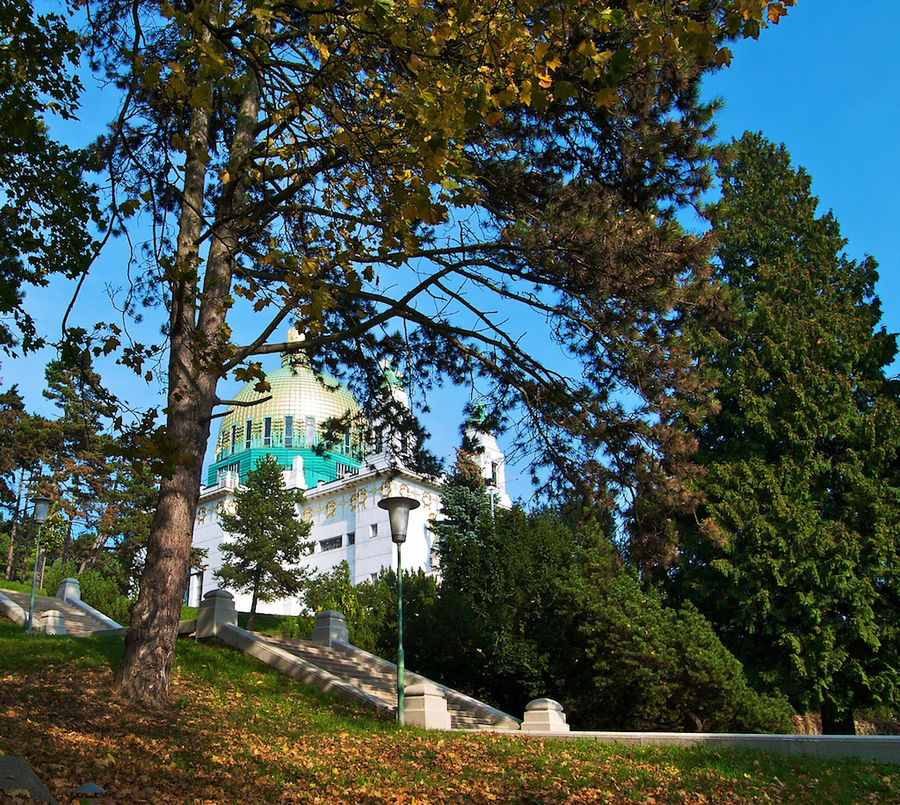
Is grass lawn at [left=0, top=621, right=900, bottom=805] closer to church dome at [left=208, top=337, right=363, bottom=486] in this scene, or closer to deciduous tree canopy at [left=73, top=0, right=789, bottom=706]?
deciduous tree canopy at [left=73, top=0, right=789, bottom=706]

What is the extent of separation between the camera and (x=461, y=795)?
714cm

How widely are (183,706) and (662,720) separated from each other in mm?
10107

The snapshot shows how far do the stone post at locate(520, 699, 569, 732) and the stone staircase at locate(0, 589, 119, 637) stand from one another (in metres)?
11.5

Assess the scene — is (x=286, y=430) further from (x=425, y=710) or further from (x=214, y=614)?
(x=425, y=710)

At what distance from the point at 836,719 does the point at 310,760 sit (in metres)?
17.0

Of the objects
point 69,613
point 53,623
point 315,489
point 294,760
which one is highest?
point 315,489

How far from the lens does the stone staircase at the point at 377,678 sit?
13.8 meters

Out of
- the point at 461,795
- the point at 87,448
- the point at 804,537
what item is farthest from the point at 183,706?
the point at 87,448

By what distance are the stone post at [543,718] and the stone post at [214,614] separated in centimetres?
575

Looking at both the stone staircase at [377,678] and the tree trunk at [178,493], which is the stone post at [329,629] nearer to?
the stone staircase at [377,678]

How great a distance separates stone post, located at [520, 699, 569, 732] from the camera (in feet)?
42.5

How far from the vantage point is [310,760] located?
7.72m

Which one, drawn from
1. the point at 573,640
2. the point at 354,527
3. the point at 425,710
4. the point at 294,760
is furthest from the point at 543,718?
the point at 354,527

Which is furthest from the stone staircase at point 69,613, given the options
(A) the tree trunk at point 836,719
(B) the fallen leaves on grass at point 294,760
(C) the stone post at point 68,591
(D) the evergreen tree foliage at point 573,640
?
(A) the tree trunk at point 836,719
